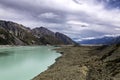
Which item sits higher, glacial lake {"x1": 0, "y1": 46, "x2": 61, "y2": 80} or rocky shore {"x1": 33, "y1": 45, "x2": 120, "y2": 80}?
rocky shore {"x1": 33, "y1": 45, "x2": 120, "y2": 80}

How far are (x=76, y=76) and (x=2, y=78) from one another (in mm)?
14433

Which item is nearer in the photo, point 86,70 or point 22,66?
point 86,70

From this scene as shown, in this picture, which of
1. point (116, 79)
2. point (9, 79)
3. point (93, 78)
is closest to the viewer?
point (116, 79)

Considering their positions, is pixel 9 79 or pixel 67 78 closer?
pixel 67 78

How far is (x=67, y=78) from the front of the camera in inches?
1626

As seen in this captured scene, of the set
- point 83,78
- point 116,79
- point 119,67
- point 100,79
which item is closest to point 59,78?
point 83,78

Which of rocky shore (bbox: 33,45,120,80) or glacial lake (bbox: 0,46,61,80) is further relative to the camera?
glacial lake (bbox: 0,46,61,80)

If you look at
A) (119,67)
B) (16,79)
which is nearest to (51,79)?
(16,79)

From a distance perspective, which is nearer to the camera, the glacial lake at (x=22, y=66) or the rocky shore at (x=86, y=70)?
the rocky shore at (x=86, y=70)

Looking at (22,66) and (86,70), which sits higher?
(86,70)

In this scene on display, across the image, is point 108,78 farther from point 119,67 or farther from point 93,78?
point 119,67

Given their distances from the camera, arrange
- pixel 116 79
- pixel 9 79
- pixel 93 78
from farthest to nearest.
Answer: pixel 9 79, pixel 93 78, pixel 116 79

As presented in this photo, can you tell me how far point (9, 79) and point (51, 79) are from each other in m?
9.14

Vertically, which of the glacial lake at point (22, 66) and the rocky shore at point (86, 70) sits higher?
the rocky shore at point (86, 70)
